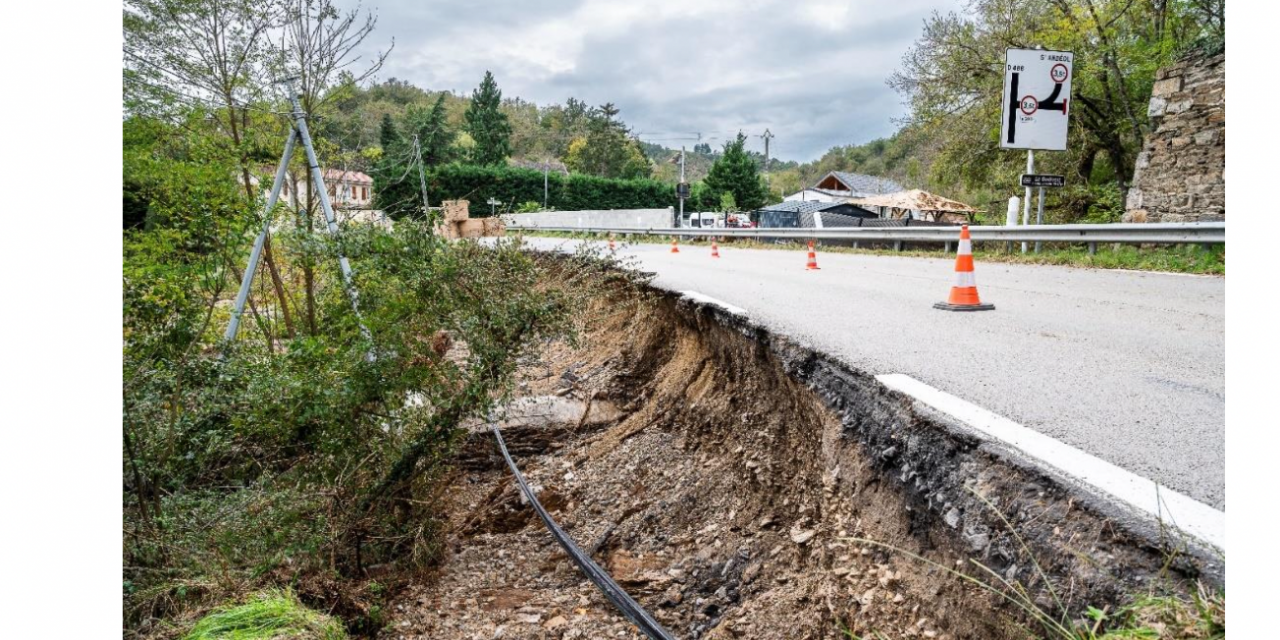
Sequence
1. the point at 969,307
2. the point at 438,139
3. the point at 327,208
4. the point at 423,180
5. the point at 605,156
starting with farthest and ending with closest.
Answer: the point at 605,156, the point at 438,139, the point at 423,180, the point at 327,208, the point at 969,307

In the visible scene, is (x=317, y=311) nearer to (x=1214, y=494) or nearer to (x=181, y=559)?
(x=181, y=559)

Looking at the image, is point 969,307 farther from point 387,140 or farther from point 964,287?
point 387,140

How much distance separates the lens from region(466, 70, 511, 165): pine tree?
5597 centimetres

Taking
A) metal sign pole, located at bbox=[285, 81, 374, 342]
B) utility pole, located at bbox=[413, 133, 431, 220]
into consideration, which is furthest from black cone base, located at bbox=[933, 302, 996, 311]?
metal sign pole, located at bbox=[285, 81, 374, 342]

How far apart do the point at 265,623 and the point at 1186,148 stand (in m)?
12.9

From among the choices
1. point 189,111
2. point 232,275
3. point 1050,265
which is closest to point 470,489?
point 232,275

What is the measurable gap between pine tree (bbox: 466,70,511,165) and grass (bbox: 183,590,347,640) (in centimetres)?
5278

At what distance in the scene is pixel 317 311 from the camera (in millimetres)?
7770

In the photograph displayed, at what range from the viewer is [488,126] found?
190ft

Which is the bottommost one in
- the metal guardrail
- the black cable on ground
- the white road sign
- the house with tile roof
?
the black cable on ground

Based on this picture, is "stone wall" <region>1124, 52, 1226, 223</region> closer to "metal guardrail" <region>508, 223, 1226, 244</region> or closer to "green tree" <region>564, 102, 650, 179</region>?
"metal guardrail" <region>508, 223, 1226, 244</region>

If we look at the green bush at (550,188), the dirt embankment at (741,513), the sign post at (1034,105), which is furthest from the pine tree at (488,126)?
the dirt embankment at (741,513)

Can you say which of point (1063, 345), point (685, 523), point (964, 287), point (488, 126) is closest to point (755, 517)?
point (685, 523)

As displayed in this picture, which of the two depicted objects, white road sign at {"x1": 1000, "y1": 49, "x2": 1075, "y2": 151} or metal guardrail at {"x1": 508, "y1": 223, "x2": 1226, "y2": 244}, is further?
white road sign at {"x1": 1000, "y1": 49, "x2": 1075, "y2": 151}
